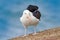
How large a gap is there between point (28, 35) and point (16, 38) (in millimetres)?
1301

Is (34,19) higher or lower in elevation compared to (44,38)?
higher

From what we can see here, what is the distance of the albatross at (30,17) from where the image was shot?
776 inches

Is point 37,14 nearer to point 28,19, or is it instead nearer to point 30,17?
point 30,17

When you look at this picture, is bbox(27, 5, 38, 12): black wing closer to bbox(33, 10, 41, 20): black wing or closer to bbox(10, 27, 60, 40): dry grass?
bbox(33, 10, 41, 20): black wing

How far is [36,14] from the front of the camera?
20.4m

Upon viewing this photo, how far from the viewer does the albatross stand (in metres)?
19.7

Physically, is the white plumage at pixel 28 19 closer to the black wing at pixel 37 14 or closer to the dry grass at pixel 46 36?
the black wing at pixel 37 14

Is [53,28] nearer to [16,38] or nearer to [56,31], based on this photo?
[56,31]

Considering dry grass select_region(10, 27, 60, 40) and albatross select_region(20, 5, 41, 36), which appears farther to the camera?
albatross select_region(20, 5, 41, 36)

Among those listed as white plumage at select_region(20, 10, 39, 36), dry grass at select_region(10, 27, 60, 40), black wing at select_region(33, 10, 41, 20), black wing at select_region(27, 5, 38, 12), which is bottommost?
dry grass at select_region(10, 27, 60, 40)

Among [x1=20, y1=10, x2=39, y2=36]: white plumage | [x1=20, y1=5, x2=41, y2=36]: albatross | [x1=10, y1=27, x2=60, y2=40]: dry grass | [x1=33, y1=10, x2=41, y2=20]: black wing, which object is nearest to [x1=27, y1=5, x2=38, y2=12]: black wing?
[x1=20, y1=5, x2=41, y2=36]: albatross

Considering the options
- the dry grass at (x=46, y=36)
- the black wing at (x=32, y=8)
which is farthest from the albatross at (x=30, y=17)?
the dry grass at (x=46, y=36)

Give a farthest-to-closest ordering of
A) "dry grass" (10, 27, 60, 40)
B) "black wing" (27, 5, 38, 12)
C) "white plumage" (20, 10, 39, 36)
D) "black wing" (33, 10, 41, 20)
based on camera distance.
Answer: "black wing" (27, 5, 38, 12), "black wing" (33, 10, 41, 20), "white plumage" (20, 10, 39, 36), "dry grass" (10, 27, 60, 40)

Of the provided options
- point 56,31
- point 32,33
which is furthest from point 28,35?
point 56,31
